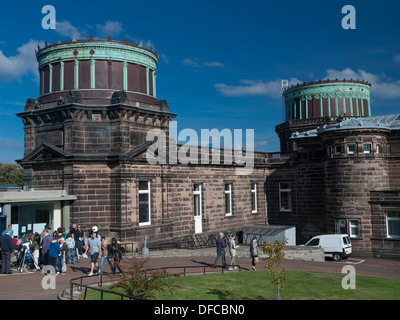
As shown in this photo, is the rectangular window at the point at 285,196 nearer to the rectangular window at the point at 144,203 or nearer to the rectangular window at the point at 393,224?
the rectangular window at the point at 393,224

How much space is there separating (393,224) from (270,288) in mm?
15137

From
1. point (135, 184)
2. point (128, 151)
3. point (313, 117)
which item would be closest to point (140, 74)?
point (128, 151)

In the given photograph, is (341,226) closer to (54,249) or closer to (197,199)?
(197,199)

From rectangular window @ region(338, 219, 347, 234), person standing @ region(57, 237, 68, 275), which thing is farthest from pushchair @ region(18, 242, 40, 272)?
rectangular window @ region(338, 219, 347, 234)

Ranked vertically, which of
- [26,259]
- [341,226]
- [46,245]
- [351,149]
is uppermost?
[351,149]

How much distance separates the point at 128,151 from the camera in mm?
21438

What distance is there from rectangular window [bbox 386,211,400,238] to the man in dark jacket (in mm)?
21660

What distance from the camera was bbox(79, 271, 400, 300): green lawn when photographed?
12321 millimetres

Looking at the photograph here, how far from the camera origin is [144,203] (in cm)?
2220

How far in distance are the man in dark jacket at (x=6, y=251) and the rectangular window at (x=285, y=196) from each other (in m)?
22.0

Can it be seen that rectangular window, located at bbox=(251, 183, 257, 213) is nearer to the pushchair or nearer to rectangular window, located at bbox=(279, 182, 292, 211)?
rectangular window, located at bbox=(279, 182, 292, 211)

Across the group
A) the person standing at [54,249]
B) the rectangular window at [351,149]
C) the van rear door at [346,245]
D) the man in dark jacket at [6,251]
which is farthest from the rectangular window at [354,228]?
the man in dark jacket at [6,251]

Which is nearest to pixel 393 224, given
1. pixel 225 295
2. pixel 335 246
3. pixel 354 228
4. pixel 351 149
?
pixel 354 228
